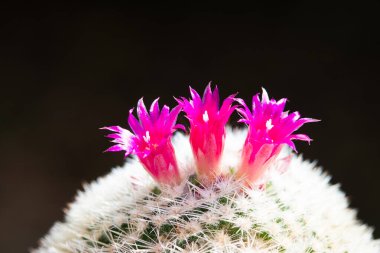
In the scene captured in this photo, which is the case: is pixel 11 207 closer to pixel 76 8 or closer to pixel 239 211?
pixel 76 8

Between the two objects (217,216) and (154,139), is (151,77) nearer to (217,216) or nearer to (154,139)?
(154,139)

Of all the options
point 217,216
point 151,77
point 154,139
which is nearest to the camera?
point 217,216

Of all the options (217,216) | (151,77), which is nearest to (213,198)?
(217,216)

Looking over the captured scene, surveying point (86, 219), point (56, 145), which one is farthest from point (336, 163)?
point (86, 219)

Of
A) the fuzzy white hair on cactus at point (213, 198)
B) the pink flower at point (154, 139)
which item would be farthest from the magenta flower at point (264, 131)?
the pink flower at point (154, 139)

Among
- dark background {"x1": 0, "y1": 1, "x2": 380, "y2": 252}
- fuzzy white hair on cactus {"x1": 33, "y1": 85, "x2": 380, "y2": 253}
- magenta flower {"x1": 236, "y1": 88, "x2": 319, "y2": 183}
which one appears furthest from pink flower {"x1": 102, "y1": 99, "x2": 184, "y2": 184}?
dark background {"x1": 0, "y1": 1, "x2": 380, "y2": 252}

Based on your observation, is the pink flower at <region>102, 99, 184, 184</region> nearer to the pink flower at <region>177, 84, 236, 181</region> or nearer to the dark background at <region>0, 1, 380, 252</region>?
the pink flower at <region>177, 84, 236, 181</region>
